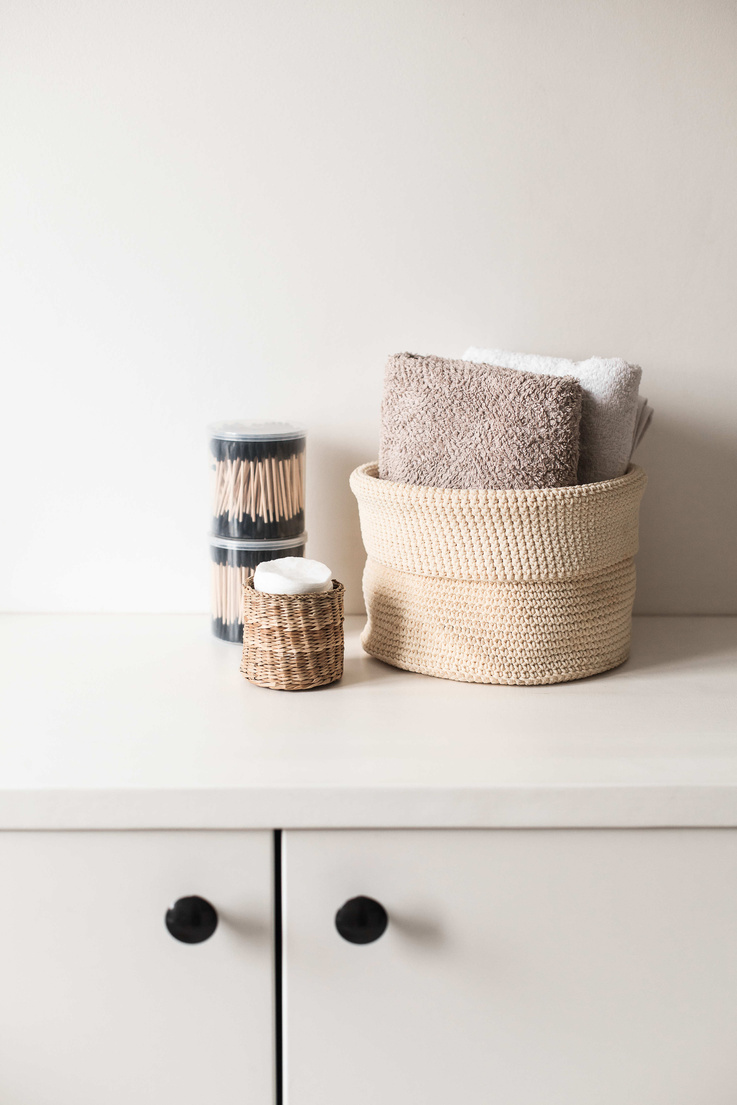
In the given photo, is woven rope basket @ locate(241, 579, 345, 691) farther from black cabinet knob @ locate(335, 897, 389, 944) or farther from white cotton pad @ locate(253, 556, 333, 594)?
black cabinet knob @ locate(335, 897, 389, 944)

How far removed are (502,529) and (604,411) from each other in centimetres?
15

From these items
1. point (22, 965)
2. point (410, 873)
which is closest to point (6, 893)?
point (22, 965)

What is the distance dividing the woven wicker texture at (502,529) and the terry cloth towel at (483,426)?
0.8 inches

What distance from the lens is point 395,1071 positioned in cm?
59

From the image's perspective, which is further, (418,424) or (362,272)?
(362,272)

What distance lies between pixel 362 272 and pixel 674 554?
0.45m

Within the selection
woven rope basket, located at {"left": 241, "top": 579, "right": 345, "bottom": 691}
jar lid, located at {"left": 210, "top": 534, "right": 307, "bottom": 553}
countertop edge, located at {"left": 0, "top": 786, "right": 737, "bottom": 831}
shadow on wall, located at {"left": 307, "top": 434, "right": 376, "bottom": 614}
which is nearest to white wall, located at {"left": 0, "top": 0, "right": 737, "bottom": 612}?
shadow on wall, located at {"left": 307, "top": 434, "right": 376, "bottom": 614}

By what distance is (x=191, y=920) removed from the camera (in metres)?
0.57

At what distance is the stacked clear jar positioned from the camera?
82cm

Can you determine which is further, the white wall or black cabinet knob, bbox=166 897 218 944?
the white wall

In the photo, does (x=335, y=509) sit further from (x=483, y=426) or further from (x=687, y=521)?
(x=687, y=521)

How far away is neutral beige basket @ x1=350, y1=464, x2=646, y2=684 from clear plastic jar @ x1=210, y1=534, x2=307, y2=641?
0.10 metres

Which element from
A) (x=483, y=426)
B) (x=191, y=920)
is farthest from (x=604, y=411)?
(x=191, y=920)

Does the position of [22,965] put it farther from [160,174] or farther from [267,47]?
[267,47]
